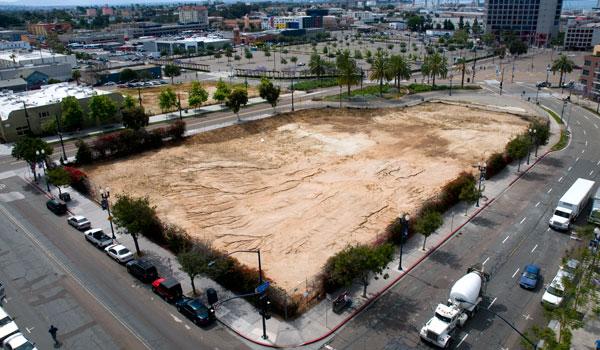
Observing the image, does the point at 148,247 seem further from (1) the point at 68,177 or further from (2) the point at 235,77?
(2) the point at 235,77

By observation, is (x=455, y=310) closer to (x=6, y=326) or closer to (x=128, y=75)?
(x=6, y=326)

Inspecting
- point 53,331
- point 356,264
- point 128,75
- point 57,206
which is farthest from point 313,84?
point 53,331

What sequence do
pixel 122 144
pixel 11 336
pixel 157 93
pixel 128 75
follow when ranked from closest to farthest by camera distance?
pixel 11 336
pixel 122 144
pixel 157 93
pixel 128 75

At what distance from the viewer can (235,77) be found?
130 meters

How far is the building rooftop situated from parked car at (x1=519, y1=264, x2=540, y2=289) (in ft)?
243

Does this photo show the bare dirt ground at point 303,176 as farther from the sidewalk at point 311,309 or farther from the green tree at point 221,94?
the green tree at point 221,94

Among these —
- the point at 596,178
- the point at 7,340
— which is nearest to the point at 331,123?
the point at 596,178

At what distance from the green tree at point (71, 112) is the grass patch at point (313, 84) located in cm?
5096

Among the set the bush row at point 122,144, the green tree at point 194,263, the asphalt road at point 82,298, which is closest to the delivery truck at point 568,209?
the asphalt road at point 82,298

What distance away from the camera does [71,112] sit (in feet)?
240

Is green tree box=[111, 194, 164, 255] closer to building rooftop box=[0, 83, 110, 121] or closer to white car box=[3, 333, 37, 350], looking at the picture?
white car box=[3, 333, 37, 350]

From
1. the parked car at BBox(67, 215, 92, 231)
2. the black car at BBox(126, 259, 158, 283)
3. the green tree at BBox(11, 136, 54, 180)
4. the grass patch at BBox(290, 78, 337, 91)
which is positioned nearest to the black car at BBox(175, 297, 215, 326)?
the black car at BBox(126, 259, 158, 283)

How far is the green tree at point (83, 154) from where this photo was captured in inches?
2350

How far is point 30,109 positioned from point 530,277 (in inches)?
2909
